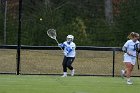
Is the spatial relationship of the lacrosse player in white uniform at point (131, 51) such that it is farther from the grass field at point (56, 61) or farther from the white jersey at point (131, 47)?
the grass field at point (56, 61)

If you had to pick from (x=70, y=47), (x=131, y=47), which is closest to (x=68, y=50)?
(x=70, y=47)

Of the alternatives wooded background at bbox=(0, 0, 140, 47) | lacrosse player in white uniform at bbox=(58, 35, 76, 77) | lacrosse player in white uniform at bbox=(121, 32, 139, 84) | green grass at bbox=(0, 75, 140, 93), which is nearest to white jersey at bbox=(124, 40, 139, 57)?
lacrosse player in white uniform at bbox=(121, 32, 139, 84)

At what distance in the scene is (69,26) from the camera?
3244 centimetres

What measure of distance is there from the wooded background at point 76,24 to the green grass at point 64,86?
10.0 meters

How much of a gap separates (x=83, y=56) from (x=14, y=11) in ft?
35.7

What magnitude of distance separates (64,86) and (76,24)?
55.0ft

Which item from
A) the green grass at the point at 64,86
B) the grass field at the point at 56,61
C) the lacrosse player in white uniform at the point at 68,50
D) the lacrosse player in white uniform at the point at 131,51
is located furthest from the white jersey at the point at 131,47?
the grass field at the point at 56,61

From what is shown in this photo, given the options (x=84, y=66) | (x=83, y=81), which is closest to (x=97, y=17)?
(x=84, y=66)

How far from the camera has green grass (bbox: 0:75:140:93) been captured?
1603 centimetres

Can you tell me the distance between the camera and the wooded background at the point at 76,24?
3019 cm

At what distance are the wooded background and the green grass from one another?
1004 centimetres

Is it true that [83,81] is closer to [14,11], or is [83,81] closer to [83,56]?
[83,56]

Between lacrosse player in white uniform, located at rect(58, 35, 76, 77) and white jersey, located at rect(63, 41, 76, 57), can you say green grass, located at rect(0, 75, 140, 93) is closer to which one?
lacrosse player in white uniform, located at rect(58, 35, 76, 77)

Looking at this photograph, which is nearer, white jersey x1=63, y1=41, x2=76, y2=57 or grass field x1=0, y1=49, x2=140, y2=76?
white jersey x1=63, y1=41, x2=76, y2=57
